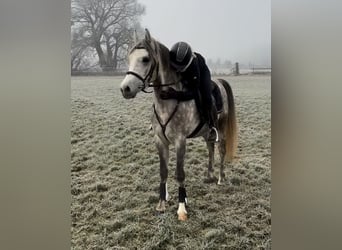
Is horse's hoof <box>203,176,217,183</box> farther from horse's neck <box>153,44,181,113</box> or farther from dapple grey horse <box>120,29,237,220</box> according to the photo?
horse's neck <box>153,44,181,113</box>

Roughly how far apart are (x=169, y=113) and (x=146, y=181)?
0.33 meters

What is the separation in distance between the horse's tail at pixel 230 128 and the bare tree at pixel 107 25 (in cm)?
49

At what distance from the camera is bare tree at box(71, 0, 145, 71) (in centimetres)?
177

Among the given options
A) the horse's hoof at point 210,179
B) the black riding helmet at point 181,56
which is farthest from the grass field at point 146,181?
the black riding helmet at point 181,56

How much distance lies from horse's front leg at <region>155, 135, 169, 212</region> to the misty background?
1.27 feet

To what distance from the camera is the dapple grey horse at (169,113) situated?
1.75 metres

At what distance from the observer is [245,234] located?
1679 mm
